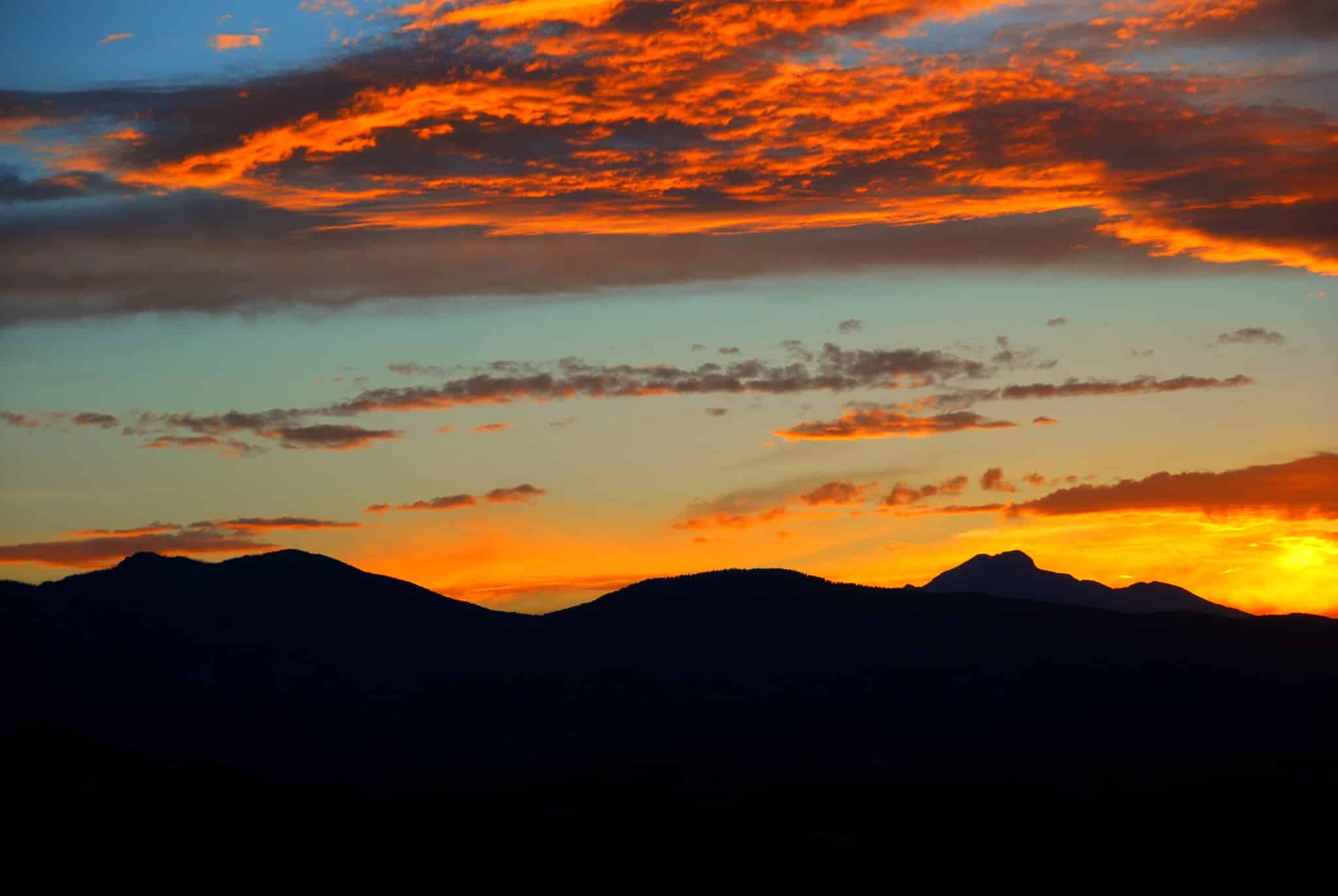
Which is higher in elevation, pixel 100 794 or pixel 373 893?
pixel 100 794

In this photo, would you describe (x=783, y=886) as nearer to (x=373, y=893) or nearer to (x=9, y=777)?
(x=373, y=893)

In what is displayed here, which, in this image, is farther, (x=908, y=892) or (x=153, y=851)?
(x=908, y=892)

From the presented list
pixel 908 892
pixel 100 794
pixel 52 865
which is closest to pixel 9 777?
pixel 100 794

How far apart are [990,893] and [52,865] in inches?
4680

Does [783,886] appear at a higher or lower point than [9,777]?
lower

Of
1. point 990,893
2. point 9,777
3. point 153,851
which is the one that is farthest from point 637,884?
point 9,777

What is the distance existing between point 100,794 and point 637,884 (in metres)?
71.5

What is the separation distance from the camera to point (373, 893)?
184 m

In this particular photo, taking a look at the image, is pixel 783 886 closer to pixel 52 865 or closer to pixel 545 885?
pixel 545 885

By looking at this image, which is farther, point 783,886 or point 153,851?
point 783,886

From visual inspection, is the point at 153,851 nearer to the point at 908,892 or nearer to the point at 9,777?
the point at 9,777

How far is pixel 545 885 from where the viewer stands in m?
192

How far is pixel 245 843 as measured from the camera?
192 m

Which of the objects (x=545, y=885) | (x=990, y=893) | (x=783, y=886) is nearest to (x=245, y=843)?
(x=545, y=885)
